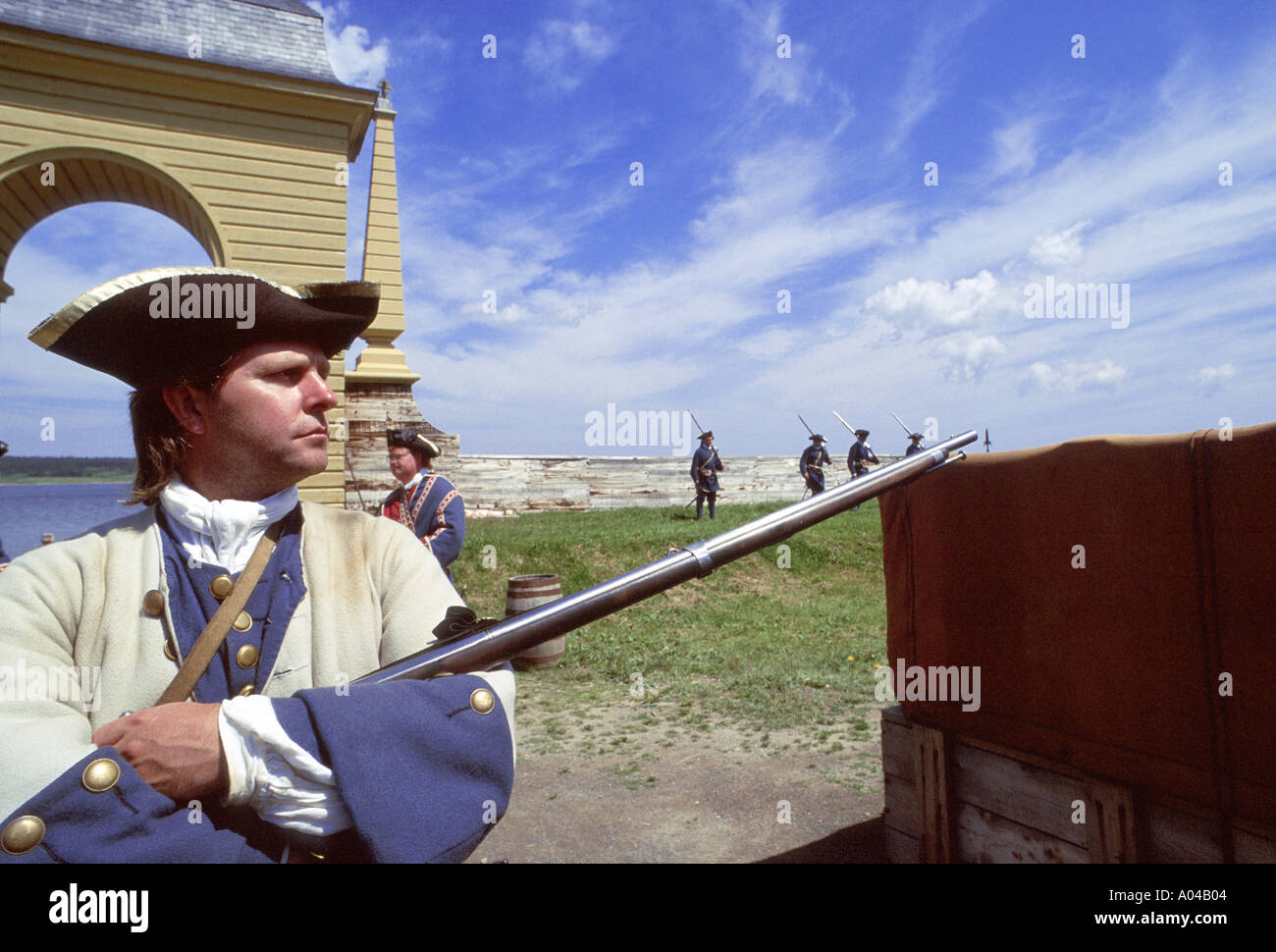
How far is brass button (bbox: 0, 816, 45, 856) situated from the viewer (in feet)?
3.72

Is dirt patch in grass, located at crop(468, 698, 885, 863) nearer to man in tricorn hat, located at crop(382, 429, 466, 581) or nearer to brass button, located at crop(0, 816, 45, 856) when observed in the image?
man in tricorn hat, located at crop(382, 429, 466, 581)

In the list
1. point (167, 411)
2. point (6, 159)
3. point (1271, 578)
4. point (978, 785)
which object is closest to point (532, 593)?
point (978, 785)

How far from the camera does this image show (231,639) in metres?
1.60

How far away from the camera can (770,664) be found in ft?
25.0

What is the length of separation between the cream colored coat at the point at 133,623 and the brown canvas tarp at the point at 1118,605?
2120mm

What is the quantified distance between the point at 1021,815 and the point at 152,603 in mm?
3139

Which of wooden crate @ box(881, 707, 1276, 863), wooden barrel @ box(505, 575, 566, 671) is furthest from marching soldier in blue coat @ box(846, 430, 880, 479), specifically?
wooden crate @ box(881, 707, 1276, 863)

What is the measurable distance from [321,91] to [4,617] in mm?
11350

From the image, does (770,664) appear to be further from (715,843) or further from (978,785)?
(978,785)

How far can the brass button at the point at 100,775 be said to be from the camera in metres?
1.18

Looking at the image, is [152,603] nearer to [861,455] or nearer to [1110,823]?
[1110,823]

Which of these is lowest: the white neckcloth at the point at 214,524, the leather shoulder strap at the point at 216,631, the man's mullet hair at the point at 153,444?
the leather shoulder strap at the point at 216,631

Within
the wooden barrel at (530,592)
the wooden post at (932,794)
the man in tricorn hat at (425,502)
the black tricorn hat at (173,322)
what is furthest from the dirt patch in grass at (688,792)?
the black tricorn hat at (173,322)

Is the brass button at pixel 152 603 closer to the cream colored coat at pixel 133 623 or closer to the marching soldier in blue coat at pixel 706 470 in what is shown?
the cream colored coat at pixel 133 623
